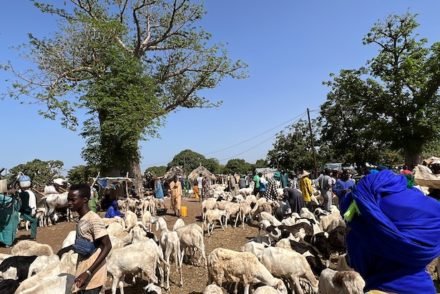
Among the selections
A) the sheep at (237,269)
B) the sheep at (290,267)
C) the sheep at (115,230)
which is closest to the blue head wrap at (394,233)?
the sheep at (237,269)

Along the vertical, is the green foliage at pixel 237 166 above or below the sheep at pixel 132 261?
above

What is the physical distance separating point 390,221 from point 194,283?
21.0 feet

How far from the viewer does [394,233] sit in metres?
1.78

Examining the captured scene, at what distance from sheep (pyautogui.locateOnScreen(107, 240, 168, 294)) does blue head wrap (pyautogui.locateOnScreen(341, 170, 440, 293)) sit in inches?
207

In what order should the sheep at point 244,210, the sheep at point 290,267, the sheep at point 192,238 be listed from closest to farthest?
the sheep at point 290,267 < the sheep at point 192,238 < the sheep at point 244,210

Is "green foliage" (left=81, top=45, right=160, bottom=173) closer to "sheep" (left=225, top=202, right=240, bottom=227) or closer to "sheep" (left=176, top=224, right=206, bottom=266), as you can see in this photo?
"sheep" (left=225, top=202, right=240, bottom=227)

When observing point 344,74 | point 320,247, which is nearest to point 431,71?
point 344,74

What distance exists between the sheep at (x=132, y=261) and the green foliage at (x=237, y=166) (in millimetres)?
60009

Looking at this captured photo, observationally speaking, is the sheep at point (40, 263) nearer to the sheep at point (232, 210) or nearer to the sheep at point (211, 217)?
the sheep at point (211, 217)

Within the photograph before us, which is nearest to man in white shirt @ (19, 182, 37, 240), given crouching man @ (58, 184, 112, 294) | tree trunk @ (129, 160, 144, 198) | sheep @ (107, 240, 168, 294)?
sheep @ (107, 240, 168, 294)

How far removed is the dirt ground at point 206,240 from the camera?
7.39 metres

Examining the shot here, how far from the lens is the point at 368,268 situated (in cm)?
194

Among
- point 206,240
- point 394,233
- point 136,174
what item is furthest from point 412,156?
point 394,233

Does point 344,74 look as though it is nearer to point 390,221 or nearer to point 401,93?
point 401,93
